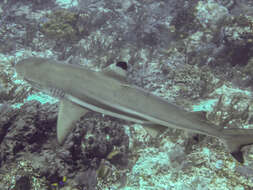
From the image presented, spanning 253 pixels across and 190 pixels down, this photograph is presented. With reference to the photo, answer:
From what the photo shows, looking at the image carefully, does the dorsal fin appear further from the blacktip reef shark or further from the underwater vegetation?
the underwater vegetation

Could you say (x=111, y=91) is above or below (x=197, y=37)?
above

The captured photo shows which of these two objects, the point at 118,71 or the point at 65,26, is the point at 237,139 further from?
the point at 65,26

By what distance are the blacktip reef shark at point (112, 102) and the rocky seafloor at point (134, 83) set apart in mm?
508

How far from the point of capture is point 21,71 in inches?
140

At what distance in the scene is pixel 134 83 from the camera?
679 cm

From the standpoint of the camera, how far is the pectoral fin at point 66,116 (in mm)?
3385

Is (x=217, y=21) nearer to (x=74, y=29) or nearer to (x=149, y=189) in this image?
(x=74, y=29)

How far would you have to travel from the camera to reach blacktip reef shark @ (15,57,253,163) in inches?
120

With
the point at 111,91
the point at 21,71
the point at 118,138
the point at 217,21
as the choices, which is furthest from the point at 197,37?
the point at 21,71

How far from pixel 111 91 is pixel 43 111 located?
2.55 m

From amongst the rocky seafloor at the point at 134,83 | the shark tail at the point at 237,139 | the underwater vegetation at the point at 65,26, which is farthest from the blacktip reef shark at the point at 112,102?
the underwater vegetation at the point at 65,26

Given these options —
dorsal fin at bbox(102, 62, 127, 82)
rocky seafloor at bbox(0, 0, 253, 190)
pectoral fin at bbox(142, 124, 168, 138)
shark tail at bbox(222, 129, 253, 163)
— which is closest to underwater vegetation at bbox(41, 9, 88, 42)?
rocky seafloor at bbox(0, 0, 253, 190)

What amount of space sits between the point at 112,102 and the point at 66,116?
38.7 inches

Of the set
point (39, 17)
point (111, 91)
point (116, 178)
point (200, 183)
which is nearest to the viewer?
point (111, 91)
